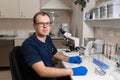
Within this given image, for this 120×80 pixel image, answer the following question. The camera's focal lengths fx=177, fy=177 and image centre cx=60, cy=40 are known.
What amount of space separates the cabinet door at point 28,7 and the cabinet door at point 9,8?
128 mm

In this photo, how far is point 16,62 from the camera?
1.75m

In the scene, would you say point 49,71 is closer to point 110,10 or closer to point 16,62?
point 16,62

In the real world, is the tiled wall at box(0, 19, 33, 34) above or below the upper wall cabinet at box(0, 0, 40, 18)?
below

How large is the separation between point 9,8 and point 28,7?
1.60ft

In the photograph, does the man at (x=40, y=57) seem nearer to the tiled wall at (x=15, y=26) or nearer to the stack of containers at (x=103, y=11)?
the stack of containers at (x=103, y=11)

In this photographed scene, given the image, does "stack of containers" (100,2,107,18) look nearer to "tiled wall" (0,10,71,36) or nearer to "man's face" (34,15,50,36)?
"man's face" (34,15,50,36)

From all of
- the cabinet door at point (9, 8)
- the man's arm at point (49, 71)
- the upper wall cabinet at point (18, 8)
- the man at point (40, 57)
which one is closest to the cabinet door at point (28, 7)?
the upper wall cabinet at point (18, 8)

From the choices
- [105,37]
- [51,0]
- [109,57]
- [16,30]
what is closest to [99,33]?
[105,37]

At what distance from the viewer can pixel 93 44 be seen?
2648 millimetres

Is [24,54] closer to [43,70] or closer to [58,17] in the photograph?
[43,70]

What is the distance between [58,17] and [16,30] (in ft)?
4.10

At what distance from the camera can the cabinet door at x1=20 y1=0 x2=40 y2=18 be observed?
4625 mm

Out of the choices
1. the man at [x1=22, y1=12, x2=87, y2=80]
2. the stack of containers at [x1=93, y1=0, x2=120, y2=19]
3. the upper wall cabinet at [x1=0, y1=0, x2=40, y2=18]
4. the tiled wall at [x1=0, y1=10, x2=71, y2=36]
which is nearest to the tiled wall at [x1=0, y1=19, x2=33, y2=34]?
the tiled wall at [x1=0, y1=10, x2=71, y2=36]

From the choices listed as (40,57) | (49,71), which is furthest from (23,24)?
(49,71)
